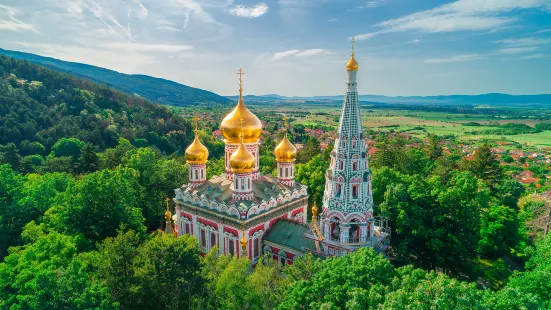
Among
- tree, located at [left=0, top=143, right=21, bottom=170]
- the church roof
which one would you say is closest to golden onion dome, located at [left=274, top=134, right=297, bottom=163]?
the church roof

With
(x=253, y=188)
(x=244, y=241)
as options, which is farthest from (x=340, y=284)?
(x=253, y=188)

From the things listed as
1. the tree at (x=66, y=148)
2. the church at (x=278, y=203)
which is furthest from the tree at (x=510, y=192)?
the tree at (x=66, y=148)

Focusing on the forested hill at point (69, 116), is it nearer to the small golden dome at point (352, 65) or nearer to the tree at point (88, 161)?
the tree at point (88, 161)

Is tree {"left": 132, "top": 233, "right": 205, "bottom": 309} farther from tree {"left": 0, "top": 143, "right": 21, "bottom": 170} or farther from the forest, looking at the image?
tree {"left": 0, "top": 143, "right": 21, "bottom": 170}

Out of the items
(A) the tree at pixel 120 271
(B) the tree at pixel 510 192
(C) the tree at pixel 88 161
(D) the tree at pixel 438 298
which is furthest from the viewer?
(C) the tree at pixel 88 161

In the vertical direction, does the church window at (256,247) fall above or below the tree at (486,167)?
below

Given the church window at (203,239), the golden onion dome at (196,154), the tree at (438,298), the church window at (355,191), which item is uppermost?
the golden onion dome at (196,154)

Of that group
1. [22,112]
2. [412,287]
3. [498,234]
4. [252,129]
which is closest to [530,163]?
[498,234]
